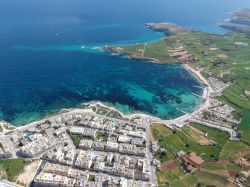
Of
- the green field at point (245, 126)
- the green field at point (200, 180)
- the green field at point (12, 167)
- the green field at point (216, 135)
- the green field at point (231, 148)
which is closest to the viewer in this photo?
the green field at point (12, 167)

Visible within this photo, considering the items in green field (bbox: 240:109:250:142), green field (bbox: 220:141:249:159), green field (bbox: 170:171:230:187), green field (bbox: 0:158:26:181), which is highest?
green field (bbox: 0:158:26:181)

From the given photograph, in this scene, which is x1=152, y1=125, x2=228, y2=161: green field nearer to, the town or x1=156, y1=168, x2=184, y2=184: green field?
the town

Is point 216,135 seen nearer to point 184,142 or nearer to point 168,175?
point 184,142

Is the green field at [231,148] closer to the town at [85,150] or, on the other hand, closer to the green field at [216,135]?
A: the green field at [216,135]

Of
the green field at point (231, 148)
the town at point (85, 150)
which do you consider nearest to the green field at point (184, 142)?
the green field at point (231, 148)

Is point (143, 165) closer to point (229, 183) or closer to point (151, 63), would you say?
point (229, 183)

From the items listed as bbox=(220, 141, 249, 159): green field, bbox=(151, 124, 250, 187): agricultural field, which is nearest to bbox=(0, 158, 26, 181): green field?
bbox=(151, 124, 250, 187): agricultural field

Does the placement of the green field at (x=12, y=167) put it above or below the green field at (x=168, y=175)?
above

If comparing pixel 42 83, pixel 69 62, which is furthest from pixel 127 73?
pixel 42 83

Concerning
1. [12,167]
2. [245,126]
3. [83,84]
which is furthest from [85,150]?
[245,126]
